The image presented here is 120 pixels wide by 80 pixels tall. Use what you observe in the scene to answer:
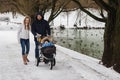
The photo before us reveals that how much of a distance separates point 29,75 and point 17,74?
0.43 m

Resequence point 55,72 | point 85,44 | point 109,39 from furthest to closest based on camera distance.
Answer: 1. point 85,44
2. point 109,39
3. point 55,72

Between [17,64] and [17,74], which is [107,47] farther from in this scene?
[17,74]

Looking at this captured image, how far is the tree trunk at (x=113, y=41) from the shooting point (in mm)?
13328

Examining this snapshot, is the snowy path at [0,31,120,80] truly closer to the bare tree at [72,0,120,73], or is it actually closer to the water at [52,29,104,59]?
the bare tree at [72,0,120,73]

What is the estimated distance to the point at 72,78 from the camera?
10953mm

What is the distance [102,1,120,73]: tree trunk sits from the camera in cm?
1333

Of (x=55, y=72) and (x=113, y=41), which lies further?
(x=113, y=41)

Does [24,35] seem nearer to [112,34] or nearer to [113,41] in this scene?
[113,41]

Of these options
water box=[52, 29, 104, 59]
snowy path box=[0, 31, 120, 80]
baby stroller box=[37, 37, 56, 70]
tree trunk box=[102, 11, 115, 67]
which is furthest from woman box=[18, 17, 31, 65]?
water box=[52, 29, 104, 59]

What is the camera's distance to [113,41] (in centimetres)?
1399

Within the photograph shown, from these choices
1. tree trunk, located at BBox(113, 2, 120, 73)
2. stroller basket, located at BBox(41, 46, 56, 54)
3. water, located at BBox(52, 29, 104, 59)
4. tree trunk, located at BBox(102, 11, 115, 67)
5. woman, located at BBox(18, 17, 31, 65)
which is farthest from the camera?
water, located at BBox(52, 29, 104, 59)

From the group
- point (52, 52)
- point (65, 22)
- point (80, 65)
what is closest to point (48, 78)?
point (52, 52)

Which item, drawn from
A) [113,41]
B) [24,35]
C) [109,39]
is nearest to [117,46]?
[113,41]

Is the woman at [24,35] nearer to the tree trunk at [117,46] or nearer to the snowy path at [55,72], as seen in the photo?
the snowy path at [55,72]
